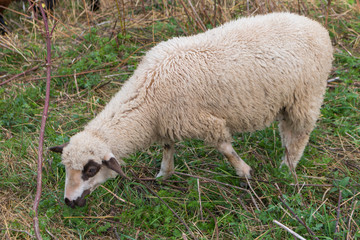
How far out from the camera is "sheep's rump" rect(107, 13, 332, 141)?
2.91 meters

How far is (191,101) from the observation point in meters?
2.90

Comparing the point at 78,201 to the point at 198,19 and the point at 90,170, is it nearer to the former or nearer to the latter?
the point at 90,170

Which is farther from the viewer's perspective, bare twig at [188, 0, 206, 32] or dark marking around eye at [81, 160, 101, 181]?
bare twig at [188, 0, 206, 32]

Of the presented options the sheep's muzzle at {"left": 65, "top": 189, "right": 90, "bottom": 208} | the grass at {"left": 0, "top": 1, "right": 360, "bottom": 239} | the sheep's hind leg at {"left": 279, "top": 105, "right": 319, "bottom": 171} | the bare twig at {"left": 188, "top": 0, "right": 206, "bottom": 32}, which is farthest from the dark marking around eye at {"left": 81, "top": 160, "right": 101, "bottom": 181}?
Result: the bare twig at {"left": 188, "top": 0, "right": 206, "bottom": 32}

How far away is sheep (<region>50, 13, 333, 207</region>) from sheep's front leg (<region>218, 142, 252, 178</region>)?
1cm

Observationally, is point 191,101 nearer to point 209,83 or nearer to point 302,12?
point 209,83

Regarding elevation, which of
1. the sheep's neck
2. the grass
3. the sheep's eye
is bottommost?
the grass

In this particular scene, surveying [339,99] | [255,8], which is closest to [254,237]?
[339,99]

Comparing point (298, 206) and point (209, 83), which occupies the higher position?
point (209, 83)

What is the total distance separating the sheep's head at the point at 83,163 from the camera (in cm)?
268

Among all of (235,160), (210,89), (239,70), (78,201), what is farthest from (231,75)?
(78,201)

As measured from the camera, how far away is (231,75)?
115 inches

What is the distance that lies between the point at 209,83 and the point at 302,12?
10.1 feet

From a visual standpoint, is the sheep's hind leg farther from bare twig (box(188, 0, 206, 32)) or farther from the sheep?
bare twig (box(188, 0, 206, 32))
